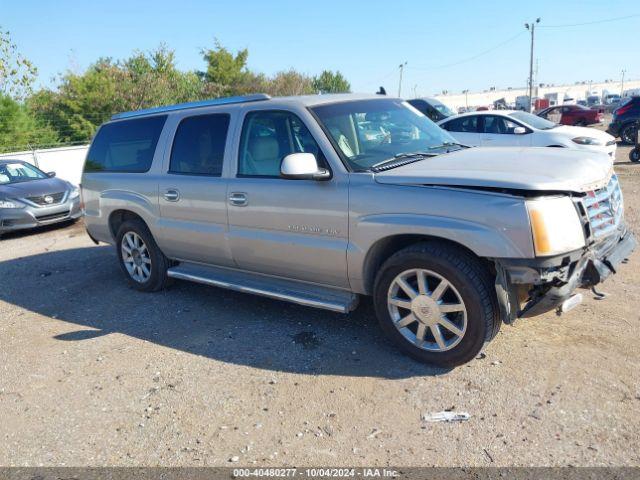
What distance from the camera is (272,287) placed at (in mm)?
4688

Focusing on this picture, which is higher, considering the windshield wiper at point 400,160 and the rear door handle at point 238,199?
the windshield wiper at point 400,160

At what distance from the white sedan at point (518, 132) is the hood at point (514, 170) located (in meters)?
7.68

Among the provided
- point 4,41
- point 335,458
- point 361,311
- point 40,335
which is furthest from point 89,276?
point 4,41

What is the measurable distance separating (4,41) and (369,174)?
967 inches

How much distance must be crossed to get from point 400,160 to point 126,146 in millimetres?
3299

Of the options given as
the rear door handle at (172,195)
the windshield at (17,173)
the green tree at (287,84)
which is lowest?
the windshield at (17,173)

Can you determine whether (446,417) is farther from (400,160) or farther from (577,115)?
(577,115)

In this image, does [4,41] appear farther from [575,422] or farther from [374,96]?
[575,422]

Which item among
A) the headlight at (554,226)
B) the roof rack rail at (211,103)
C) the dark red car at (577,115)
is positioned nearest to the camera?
the headlight at (554,226)

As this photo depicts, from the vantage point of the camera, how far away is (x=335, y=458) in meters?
3.03

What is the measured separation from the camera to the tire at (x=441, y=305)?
11.8 ft

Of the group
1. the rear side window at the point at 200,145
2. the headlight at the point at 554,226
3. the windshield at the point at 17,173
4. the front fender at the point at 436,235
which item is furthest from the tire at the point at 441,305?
the windshield at the point at 17,173

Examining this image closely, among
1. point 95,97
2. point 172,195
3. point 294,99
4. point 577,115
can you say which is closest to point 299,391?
point 294,99

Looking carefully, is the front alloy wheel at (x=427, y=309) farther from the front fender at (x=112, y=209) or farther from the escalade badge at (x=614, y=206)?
the front fender at (x=112, y=209)
